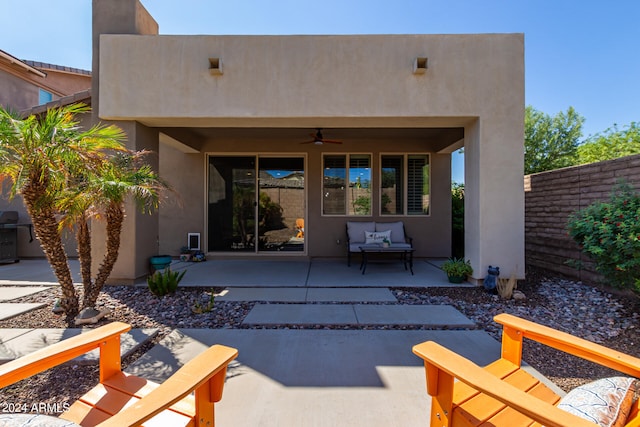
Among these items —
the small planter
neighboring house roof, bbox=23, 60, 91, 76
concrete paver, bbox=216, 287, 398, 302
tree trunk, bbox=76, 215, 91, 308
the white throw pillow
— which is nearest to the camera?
tree trunk, bbox=76, 215, 91, 308

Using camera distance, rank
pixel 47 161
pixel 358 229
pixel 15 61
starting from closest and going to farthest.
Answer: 1. pixel 47 161
2. pixel 358 229
3. pixel 15 61

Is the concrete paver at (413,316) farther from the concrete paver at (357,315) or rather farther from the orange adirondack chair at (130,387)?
the orange adirondack chair at (130,387)

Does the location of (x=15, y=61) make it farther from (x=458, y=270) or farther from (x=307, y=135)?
(x=458, y=270)

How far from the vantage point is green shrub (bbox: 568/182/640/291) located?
10.5 ft

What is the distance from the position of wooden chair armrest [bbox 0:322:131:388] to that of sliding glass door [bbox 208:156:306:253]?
557cm

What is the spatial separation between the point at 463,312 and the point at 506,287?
3.26ft

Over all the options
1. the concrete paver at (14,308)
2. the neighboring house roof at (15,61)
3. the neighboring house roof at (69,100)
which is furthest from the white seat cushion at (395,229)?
the neighboring house roof at (15,61)

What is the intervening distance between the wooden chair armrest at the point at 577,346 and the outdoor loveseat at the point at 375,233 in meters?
4.69

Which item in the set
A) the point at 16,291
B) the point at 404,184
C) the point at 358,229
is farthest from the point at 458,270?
the point at 16,291

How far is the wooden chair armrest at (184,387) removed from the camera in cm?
105

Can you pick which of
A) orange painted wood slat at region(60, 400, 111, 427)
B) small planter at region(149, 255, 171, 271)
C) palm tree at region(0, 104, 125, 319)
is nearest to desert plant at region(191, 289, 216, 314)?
palm tree at region(0, 104, 125, 319)

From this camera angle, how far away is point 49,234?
3.32m

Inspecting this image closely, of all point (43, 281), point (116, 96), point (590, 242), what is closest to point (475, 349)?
point (590, 242)

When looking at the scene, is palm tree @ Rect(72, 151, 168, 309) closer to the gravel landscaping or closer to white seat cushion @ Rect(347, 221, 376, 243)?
the gravel landscaping
